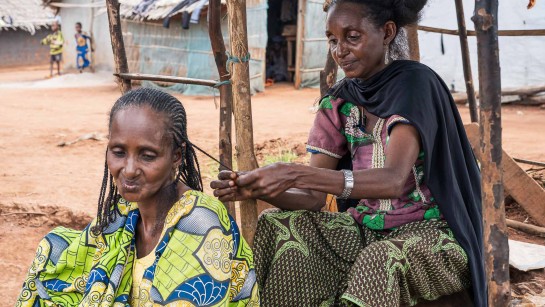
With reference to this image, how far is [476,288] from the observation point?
251cm

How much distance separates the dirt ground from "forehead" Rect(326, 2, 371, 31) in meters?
2.38

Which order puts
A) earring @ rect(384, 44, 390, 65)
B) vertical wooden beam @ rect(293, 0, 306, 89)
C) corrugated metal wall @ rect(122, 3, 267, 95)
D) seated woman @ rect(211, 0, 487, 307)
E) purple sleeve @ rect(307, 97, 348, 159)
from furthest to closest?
vertical wooden beam @ rect(293, 0, 306, 89) → corrugated metal wall @ rect(122, 3, 267, 95) → purple sleeve @ rect(307, 97, 348, 159) → earring @ rect(384, 44, 390, 65) → seated woman @ rect(211, 0, 487, 307)

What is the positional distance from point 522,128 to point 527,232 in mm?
5351

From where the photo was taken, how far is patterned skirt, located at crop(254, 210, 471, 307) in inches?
90.4

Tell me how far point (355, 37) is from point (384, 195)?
64cm

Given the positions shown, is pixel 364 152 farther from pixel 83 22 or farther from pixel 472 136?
pixel 83 22

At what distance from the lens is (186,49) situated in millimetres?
15320

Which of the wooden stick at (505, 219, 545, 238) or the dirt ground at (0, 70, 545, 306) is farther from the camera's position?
the dirt ground at (0, 70, 545, 306)

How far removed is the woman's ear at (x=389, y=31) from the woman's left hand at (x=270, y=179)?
747mm

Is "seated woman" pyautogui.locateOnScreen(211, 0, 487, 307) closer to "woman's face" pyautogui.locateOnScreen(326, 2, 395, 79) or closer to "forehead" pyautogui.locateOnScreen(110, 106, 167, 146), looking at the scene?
"woman's face" pyautogui.locateOnScreen(326, 2, 395, 79)

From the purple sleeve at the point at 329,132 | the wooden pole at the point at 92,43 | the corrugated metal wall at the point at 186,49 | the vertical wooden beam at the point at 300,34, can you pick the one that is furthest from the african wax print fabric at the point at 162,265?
the wooden pole at the point at 92,43

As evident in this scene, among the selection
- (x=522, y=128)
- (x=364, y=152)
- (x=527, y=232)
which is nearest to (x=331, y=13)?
(x=364, y=152)

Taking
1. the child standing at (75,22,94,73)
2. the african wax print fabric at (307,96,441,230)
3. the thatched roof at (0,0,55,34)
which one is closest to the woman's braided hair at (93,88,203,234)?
the african wax print fabric at (307,96,441,230)

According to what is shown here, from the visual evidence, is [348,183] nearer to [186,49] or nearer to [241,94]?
[241,94]
